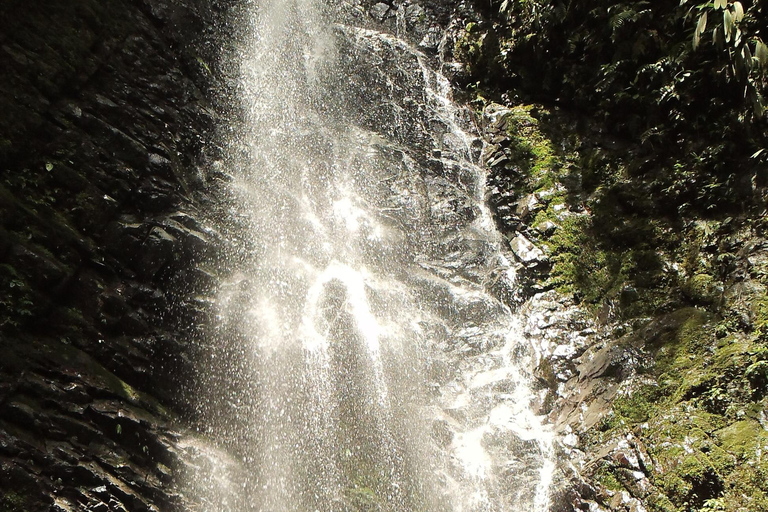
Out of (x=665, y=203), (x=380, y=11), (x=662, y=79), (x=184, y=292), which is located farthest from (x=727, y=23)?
(x=380, y=11)

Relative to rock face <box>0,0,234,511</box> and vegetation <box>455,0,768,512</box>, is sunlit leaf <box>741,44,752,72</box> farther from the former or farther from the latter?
rock face <box>0,0,234,511</box>

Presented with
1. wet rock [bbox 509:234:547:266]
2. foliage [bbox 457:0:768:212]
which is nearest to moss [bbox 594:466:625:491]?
wet rock [bbox 509:234:547:266]

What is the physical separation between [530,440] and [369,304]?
304 centimetres

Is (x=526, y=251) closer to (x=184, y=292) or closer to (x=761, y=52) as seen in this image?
(x=761, y=52)

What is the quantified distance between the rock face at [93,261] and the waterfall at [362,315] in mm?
623

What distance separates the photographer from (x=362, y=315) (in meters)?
7.60

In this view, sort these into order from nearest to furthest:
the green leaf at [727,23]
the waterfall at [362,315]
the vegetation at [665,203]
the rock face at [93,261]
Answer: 1. the rock face at [93,261]
2. the vegetation at [665,203]
3. the green leaf at [727,23]
4. the waterfall at [362,315]

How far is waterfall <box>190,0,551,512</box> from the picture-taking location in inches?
237

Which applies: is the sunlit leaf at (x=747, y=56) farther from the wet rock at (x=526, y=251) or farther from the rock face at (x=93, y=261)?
the rock face at (x=93, y=261)

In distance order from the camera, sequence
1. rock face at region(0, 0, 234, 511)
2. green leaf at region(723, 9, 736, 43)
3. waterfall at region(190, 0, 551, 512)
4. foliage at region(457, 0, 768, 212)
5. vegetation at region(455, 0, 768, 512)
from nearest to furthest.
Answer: rock face at region(0, 0, 234, 511) < vegetation at region(455, 0, 768, 512) < green leaf at region(723, 9, 736, 43) < waterfall at region(190, 0, 551, 512) < foliage at region(457, 0, 768, 212)

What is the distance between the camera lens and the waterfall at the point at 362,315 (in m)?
6.03

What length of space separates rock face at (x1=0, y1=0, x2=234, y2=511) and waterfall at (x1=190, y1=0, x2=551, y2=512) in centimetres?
62

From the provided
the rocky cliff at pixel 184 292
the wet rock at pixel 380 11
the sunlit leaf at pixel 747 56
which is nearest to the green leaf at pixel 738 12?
the sunlit leaf at pixel 747 56

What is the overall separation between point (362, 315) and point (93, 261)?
3686 mm
